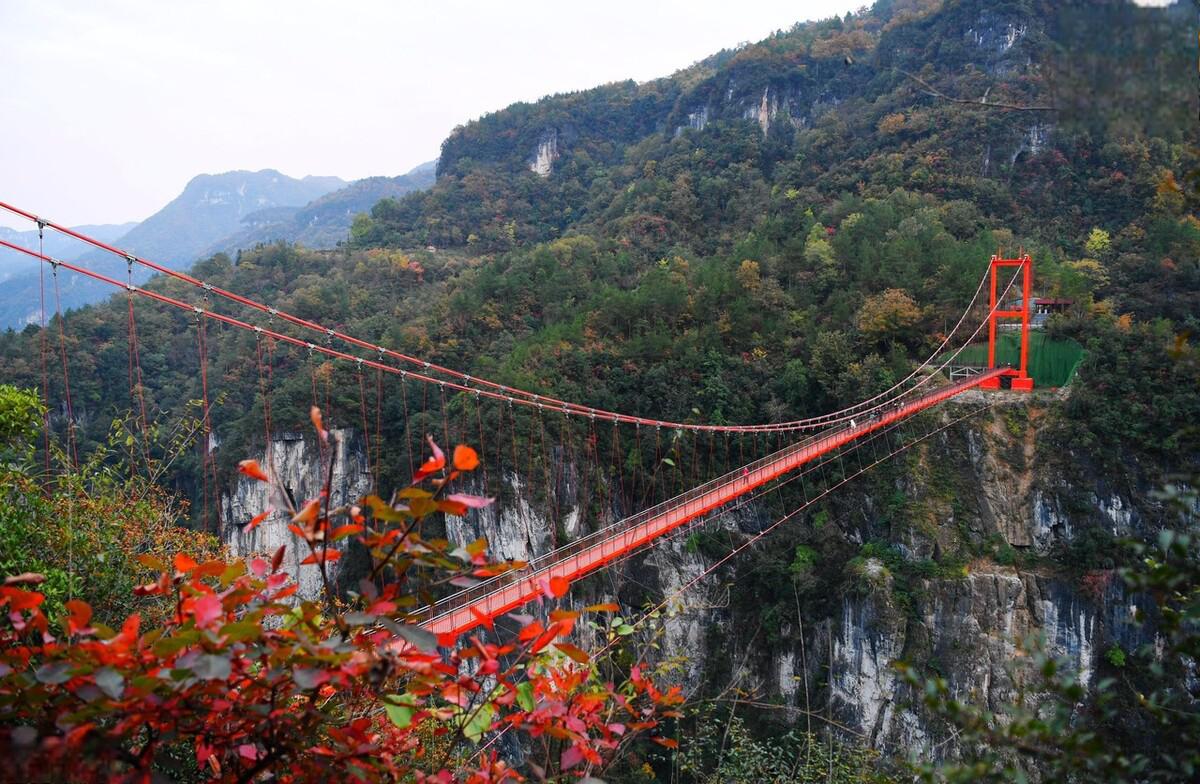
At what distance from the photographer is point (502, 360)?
53.7 feet

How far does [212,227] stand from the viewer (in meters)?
104

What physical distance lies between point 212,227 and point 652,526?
378 ft

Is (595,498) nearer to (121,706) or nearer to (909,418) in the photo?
(909,418)

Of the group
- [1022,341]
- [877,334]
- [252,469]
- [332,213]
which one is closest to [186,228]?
[332,213]

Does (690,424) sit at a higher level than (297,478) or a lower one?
higher

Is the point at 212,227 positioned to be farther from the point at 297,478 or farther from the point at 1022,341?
the point at 1022,341

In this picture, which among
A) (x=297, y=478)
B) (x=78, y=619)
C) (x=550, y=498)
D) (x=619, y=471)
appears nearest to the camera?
(x=78, y=619)

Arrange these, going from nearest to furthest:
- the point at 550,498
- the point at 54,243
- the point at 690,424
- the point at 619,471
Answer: the point at 690,424
the point at 550,498
the point at 619,471
the point at 54,243

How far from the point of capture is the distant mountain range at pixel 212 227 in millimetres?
62469

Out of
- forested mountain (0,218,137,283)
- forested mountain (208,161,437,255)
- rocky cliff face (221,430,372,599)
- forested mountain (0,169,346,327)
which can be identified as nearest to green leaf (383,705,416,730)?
rocky cliff face (221,430,372,599)

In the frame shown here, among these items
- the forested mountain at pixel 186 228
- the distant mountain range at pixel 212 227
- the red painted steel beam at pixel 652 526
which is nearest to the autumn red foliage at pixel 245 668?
the red painted steel beam at pixel 652 526

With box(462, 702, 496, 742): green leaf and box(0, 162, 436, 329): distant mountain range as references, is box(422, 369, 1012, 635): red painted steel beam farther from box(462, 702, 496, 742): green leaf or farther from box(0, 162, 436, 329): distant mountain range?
box(0, 162, 436, 329): distant mountain range

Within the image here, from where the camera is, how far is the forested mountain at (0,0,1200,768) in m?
9.75

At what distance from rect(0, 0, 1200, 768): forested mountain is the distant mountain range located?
31.7m
